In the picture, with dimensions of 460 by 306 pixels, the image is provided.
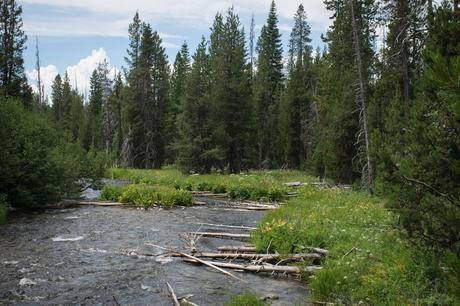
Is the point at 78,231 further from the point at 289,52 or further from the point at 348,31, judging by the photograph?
the point at 289,52

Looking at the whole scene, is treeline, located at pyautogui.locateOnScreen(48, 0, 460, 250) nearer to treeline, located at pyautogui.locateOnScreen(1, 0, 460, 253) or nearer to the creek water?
treeline, located at pyautogui.locateOnScreen(1, 0, 460, 253)

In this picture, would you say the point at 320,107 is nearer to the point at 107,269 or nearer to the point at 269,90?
the point at 269,90

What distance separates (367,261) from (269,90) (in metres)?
53.6

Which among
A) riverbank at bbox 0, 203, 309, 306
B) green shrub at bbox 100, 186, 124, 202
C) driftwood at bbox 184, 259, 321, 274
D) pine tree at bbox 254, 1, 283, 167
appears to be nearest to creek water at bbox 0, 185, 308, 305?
riverbank at bbox 0, 203, 309, 306

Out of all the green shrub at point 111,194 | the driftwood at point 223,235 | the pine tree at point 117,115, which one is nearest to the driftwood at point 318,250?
the driftwood at point 223,235

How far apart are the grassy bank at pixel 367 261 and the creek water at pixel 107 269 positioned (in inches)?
36.6

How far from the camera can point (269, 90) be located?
6216 cm

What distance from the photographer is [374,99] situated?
80.4 ft

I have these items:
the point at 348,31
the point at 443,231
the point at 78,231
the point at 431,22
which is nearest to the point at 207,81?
the point at 348,31

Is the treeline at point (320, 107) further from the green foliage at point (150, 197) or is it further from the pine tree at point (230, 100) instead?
the green foliage at point (150, 197)

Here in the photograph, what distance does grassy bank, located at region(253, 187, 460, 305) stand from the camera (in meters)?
7.80

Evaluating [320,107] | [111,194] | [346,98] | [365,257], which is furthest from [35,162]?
[320,107]

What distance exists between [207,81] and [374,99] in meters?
24.2

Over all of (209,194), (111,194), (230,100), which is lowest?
(209,194)
